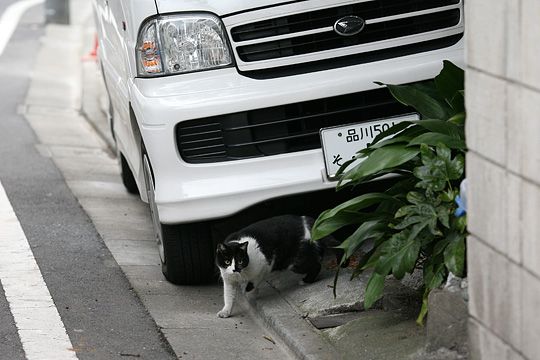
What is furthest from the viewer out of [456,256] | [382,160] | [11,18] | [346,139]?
[11,18]

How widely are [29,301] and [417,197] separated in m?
2.11

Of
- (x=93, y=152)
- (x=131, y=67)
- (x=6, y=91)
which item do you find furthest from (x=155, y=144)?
(x=6, y=91)

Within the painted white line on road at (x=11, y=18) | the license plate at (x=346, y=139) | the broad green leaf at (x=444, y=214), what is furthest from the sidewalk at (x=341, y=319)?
the painted white line on road at (x=11, y=18)

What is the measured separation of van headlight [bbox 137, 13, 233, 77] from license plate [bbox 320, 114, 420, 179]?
0.63m

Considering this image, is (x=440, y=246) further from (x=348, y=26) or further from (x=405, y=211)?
(x=348, y=26)

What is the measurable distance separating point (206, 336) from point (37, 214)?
2579 millimetres

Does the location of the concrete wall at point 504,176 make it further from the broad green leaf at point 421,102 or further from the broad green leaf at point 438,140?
the broad green leaf at point 421,102

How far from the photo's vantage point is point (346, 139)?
623 cm

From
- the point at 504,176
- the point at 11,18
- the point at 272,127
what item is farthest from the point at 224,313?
the point at 11,18

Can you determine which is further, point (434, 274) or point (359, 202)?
point (359, 202)

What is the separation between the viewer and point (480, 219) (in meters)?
4.58

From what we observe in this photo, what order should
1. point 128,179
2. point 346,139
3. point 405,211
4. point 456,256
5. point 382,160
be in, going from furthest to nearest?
point 128,179, point 346,139, point 382,160, point 405,211, point 456,256

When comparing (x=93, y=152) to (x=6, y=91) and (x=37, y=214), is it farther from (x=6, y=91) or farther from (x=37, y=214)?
(x=6, y=91)

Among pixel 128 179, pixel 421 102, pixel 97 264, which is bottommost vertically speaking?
pixel 128 179
